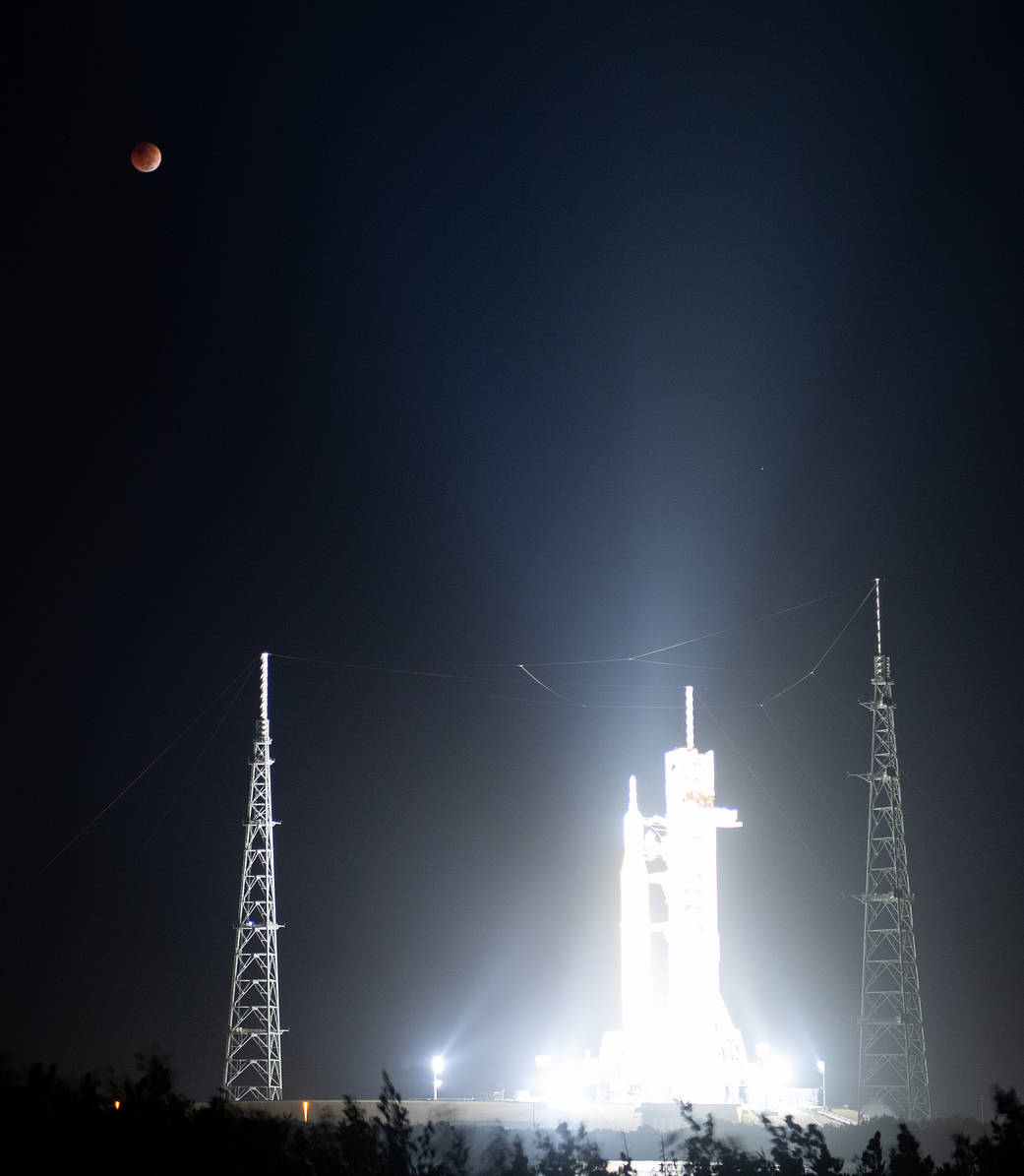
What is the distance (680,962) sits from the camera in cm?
3175

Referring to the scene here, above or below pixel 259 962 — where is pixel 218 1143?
below

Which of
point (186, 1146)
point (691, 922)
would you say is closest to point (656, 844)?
point (691, 922)

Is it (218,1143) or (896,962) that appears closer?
(218,1143)

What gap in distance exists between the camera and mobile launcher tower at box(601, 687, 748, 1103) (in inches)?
1217

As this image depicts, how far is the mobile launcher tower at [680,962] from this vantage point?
30.9 m

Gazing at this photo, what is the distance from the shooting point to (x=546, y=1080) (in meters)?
32.4

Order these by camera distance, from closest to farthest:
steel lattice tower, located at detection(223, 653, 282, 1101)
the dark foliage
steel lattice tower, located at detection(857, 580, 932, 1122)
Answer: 1. the dark foliage
2. steel lattice tower, located at detection(223, 653, 282, 1101)
3. steel lattice tower, located at detection(857, 580, 932, 1122)

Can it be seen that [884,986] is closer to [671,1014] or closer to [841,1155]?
[671,1014]

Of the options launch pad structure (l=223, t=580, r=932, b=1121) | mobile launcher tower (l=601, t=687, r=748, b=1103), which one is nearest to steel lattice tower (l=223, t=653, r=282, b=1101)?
launch pad structure (l=223, t=580, r=932, b=1121)

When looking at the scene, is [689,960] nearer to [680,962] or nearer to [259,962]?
[680,962]

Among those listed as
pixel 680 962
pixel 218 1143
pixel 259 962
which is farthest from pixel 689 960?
pixel 218 1143

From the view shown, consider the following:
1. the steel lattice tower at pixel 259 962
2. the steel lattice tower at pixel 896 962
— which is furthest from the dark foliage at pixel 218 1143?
the steel lattice tower at pixel 896 962

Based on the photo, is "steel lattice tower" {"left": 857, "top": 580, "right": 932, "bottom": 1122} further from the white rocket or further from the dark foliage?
the dark foliage

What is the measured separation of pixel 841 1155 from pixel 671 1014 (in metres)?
6.18
